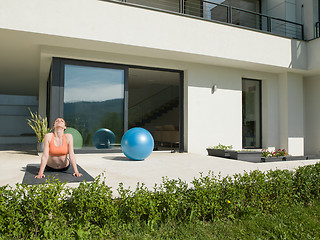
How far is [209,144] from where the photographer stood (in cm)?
1016

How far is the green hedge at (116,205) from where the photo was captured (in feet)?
8.80

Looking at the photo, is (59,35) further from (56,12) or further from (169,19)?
(169,19)

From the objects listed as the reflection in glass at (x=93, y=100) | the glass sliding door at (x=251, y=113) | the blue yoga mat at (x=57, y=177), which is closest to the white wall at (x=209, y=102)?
the glass sliding door at (x=251, y=113)

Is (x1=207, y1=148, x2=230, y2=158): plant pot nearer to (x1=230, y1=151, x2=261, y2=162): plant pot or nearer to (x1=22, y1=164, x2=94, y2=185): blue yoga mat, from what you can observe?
(x1=230, y1=151, x2=261, y2=162): plant pot

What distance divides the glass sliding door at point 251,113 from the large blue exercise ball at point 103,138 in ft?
19.0

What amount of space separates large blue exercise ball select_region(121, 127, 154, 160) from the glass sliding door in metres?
6.07

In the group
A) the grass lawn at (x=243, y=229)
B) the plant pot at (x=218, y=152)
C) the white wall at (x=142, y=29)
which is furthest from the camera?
the plant pot at (x=218, y=152)

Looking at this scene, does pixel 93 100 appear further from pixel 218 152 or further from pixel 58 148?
pixel 218 152

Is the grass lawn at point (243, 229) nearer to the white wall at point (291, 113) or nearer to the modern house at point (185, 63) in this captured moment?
the modern house at point (185, 63)

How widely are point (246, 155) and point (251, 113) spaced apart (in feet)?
12.2

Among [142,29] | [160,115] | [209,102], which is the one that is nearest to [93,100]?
[142,29]

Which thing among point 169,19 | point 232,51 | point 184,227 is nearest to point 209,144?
point 232,51

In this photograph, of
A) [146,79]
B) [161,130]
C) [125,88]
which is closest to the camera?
[125,88]

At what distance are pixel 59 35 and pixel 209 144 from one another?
6.28m
